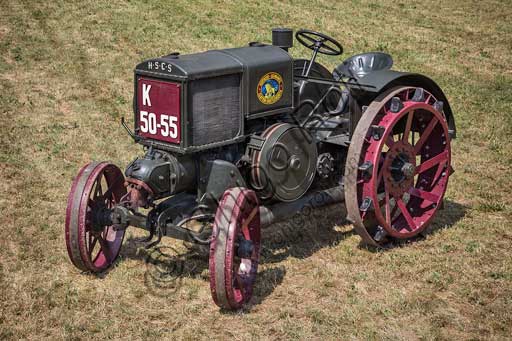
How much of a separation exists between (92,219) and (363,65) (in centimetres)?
319

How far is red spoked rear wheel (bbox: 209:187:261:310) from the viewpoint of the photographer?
16.5 ft

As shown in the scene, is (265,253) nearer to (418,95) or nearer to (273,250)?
(273,250)

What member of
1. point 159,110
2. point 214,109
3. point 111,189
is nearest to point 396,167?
point 214,109

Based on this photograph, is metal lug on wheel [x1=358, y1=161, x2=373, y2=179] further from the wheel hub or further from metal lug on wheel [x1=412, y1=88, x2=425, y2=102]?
metal lug on wheel [x1=412, y1=88, x2=425, y2=102]

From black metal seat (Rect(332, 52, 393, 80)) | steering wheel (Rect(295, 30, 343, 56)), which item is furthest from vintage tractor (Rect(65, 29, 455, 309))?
black metal seat (Rect(332, 52, 393, 80))

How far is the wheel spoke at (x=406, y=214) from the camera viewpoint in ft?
21.0

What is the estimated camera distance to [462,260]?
6203mm

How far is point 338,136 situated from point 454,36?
33.0 feet

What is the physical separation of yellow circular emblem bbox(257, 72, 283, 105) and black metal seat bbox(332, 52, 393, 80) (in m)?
1.27

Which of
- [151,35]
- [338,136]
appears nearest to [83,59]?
[151,35]

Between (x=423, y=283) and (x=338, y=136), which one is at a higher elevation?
(x=338, y=136)

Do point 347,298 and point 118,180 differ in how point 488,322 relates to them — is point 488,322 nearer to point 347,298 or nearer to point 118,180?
point 347,298

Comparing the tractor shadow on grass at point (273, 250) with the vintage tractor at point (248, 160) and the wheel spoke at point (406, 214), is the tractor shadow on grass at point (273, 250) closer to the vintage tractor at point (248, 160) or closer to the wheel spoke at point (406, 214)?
the wheel spoke at point (406, 214)

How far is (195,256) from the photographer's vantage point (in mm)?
6273
